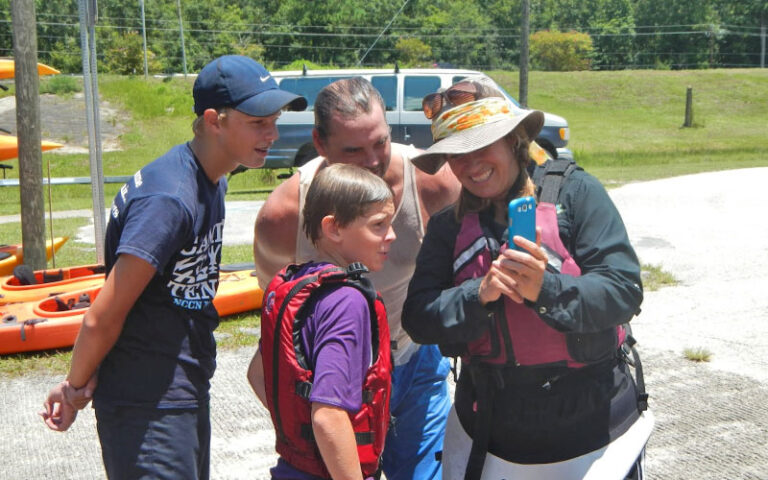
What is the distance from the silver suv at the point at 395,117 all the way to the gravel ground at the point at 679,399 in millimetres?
7797

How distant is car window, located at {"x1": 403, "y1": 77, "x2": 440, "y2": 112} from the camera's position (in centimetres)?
1609

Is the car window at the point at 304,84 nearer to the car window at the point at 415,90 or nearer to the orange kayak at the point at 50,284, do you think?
the car window at the point at 415,90

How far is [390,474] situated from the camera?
9.02 feet

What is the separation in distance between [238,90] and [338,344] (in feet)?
2.76

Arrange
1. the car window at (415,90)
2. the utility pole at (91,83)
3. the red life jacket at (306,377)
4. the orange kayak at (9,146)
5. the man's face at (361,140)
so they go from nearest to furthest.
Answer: the red life jacket at (306,377), the man's face at (361,140), the utility pole at (91,83), the orange kayak at (9,146), the car window at (415,90)

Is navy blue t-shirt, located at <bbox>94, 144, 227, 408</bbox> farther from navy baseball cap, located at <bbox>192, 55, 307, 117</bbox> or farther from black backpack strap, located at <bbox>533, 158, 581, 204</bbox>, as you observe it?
black backpack strap, located at <bbox>533, 158, 581, 204</bbox>

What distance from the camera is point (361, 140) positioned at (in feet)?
8.49

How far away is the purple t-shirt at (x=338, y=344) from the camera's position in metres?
1.89

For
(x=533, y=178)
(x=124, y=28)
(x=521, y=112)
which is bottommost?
(x=533, y=178)

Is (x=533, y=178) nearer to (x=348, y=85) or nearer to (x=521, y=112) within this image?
(x=521, y=112)

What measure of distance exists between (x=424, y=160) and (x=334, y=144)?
41 centimetres

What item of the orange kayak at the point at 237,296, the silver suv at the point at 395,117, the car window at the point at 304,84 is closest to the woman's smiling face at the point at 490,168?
the orange kayak at the point at 237,296

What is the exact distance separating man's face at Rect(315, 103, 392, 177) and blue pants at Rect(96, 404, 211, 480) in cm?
94

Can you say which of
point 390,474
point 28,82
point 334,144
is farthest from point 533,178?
point 28,82
